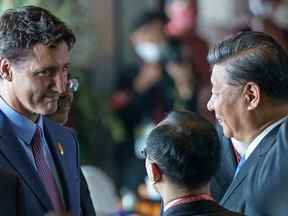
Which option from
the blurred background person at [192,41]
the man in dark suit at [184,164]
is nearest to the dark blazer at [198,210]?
the man in dark suit at [184,164]

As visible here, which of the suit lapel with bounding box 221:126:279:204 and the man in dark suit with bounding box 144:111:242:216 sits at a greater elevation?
the man in dark suit with bounding box 144:111:242:216

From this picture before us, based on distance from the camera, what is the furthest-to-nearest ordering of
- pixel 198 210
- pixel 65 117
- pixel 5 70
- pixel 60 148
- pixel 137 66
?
pixel 137 66 → pixel 65 117 → pixel 60 148 → pixel 5 70 → pixel 198 210

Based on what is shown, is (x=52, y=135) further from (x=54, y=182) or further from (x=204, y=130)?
(x=204, y=130)

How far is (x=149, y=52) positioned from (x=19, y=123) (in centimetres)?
451

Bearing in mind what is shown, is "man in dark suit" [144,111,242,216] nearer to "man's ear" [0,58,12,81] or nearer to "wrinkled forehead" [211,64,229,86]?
"wrinkled forehead" [211,64,229,86]

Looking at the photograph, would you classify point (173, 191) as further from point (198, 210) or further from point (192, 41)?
point (192, 41)

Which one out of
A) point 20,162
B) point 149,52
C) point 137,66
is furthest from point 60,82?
point 137,66

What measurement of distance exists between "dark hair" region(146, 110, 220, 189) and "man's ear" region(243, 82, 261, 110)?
473 millimetres

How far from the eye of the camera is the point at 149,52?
7.97m

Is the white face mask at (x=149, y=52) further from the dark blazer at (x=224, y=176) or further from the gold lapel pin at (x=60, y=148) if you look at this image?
the gold lapel pin at (x=60, y=148)

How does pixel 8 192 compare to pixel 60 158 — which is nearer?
pixel 8 192

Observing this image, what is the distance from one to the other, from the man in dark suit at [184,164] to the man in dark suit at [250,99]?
369 millimetres

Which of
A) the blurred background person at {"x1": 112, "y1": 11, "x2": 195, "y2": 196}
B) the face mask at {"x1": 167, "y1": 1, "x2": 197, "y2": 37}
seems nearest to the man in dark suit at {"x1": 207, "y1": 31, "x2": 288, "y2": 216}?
the blurred background person at {"x1": 112, "y1": 11, "x2": 195, "y2": 196}

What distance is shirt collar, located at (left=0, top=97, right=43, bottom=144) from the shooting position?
11.5 feet
